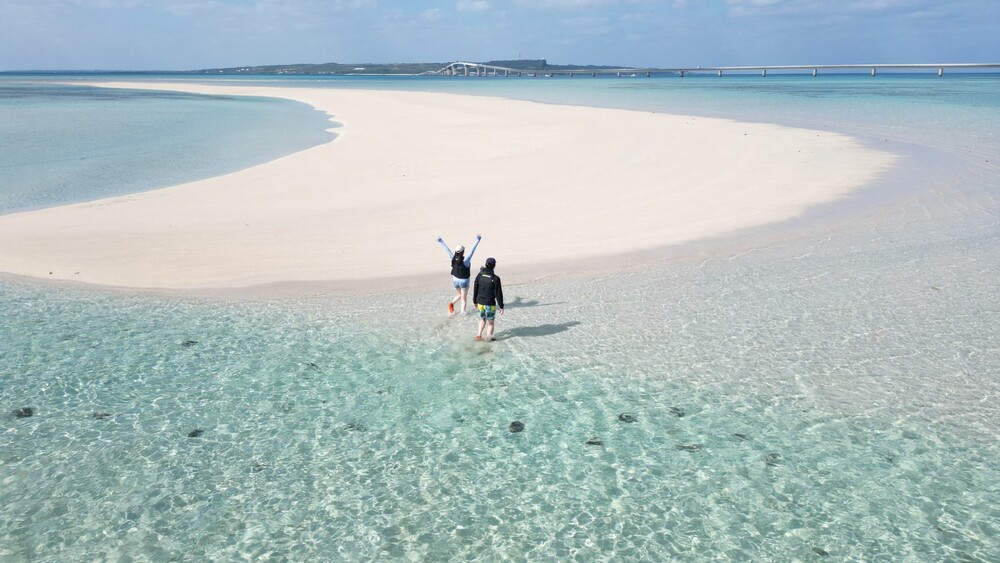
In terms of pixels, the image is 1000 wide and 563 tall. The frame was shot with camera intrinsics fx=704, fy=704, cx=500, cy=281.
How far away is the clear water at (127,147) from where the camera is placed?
25.9 meters

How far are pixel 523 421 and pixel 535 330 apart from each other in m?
3.29

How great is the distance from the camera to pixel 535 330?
12.6 metres

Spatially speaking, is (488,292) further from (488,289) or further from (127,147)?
(127,147)

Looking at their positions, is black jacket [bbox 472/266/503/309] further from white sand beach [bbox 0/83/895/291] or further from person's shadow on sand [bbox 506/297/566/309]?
white sand beach [bbox 0/83/895/291]

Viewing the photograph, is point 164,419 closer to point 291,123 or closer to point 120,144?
point 120,144

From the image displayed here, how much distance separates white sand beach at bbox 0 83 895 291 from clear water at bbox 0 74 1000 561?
1.76 m

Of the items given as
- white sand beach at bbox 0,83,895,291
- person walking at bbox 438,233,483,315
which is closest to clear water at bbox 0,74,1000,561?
person walking at bbox 438,233,483,315

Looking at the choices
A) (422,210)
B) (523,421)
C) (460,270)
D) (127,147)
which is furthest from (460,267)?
(127,147)

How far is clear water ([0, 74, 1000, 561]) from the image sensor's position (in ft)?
23.8

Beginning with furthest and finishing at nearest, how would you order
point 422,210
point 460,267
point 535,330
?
1. point 422,210
2. point 460,267
3. point 535,330

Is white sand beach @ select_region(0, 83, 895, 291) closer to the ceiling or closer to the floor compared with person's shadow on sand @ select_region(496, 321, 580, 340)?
closer to the ceiling

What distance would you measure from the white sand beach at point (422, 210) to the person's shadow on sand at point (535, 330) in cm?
309

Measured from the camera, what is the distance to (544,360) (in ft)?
37.3

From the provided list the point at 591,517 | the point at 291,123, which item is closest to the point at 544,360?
the point at 591,517
